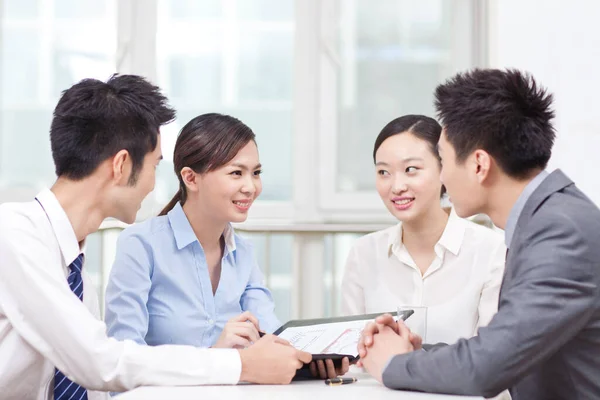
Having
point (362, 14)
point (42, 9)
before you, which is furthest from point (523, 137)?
point (42, 9)

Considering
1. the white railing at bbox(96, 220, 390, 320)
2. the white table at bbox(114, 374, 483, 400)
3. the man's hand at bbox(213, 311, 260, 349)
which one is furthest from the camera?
the white railing at bbox(96, 220, 390, 320)

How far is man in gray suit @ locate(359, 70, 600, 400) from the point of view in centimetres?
124

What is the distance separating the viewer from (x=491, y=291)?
6.78 ft

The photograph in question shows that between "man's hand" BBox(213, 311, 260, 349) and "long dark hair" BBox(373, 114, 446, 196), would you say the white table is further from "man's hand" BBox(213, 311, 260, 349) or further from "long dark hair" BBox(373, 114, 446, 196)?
"long dark hair" BBox(373, 114, 446, 196)

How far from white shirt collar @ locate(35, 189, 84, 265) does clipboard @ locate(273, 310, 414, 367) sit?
1.48 feet

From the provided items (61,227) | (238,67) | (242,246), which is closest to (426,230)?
(242,246)

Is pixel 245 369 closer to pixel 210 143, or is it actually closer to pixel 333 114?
pixel 210 143

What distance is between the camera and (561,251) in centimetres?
127

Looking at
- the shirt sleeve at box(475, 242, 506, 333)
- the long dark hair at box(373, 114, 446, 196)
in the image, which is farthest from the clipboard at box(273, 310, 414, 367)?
the long dark hair at box(373, 114, 446, 196)

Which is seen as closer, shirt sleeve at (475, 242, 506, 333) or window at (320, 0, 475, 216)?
shirt sleeve at (475, 242, 506, 333)

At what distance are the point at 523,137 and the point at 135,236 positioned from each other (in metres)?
0.97

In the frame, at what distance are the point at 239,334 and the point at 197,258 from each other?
0.33 metres

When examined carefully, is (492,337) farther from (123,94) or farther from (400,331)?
(123,94)

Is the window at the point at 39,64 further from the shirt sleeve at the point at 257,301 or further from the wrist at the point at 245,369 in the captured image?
the wrist at the point at 245,369
